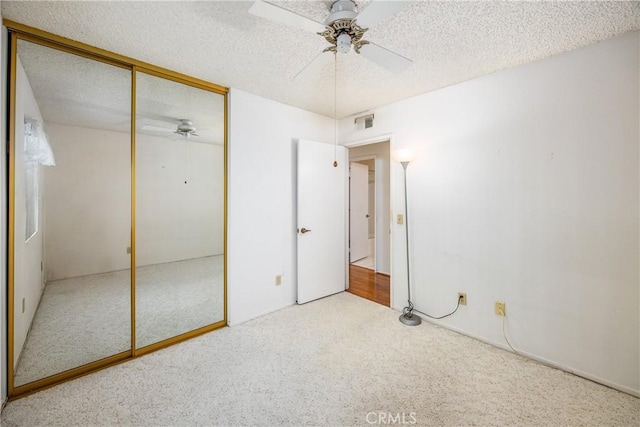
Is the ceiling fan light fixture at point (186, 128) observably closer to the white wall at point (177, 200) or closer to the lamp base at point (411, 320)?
the white wall at point (177, 200)

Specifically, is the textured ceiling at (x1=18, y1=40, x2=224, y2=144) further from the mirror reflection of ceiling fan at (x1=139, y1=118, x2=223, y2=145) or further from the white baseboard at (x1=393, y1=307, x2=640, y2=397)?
the white baseboard at (x1=393, y1=307, x2=640, y2=397)

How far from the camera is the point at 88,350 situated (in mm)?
2174

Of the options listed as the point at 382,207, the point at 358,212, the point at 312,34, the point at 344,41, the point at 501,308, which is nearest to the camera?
the point at 344,41

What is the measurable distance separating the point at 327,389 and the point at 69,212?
7.66ft

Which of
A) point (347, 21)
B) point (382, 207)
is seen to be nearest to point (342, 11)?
point (347, 21)

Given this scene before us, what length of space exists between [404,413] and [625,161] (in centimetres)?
224

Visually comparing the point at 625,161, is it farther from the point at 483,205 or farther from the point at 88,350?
the point at 88,350

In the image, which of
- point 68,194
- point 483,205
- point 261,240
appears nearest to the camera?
point 68,194

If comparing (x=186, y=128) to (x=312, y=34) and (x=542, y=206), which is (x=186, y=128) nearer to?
(x=312, y=34)

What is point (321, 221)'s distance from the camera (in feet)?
11.8

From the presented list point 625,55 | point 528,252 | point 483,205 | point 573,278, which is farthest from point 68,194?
point 625,55

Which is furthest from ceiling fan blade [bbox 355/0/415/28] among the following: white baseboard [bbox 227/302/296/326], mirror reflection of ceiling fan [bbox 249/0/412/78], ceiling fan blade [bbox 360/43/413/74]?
white baseboard [bbox 227/302/296/326]

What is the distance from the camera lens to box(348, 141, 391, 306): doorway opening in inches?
163

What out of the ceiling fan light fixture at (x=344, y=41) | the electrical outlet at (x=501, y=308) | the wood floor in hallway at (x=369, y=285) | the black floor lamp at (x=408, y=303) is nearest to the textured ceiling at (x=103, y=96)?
the ceiling fan light fixture at (x=344, y=41)
